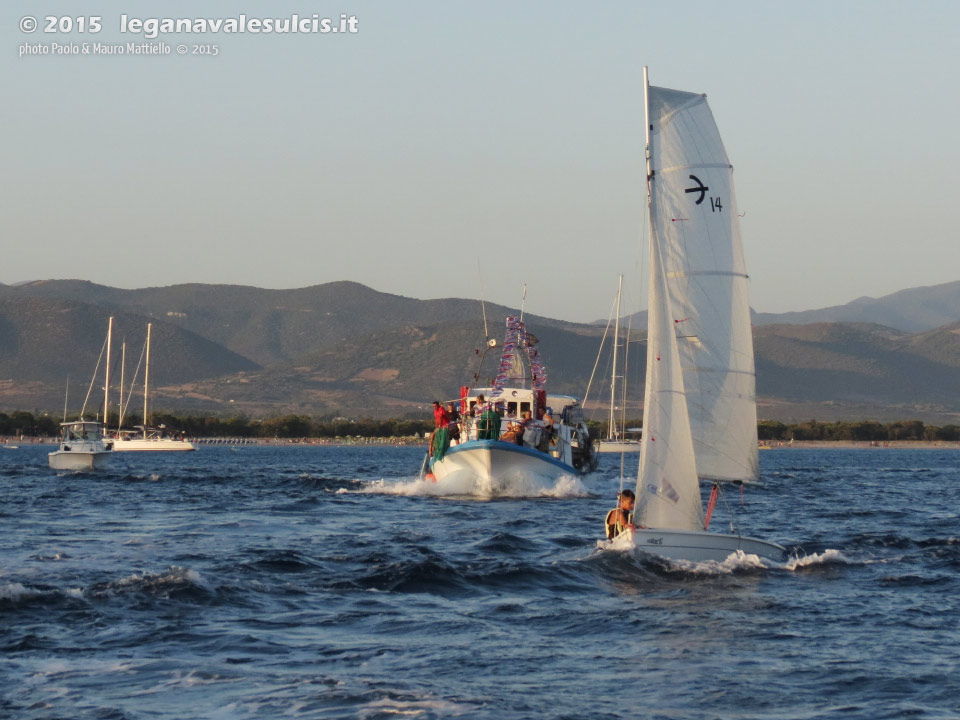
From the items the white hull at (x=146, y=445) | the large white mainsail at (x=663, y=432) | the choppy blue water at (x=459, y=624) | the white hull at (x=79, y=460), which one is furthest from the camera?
the white hull at (x=146, y=445)

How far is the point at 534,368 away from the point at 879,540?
1016 inches

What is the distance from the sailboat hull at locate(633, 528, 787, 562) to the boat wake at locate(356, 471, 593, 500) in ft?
93.3

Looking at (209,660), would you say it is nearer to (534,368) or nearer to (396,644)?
(396,644)

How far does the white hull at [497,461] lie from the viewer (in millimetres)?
57156

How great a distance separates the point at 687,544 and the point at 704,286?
215 inches

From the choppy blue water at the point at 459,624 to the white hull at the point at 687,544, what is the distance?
291 mm

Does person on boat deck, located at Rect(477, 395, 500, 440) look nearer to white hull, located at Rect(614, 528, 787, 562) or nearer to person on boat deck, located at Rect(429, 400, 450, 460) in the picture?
person on boat deck, located at Rect(429, 400, 450, 460)

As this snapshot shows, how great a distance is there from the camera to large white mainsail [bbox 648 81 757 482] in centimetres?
2936

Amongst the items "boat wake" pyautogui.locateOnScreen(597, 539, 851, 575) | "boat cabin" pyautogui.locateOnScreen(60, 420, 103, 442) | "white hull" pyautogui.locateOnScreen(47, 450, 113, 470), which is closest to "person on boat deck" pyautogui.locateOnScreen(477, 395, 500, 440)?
"boat wake" pyautogui.locateOnScreen(597, 539, 851, 575)

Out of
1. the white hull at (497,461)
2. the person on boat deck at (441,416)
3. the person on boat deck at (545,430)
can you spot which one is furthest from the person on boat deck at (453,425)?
the person on boat deck at (545,430)

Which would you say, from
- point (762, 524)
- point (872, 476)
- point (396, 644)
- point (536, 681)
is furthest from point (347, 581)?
point (872, 476)

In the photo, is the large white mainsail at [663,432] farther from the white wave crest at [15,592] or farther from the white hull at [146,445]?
the white hull at [146,445]

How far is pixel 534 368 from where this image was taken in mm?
63406

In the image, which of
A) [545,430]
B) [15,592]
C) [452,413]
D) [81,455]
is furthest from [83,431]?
[15,592]
